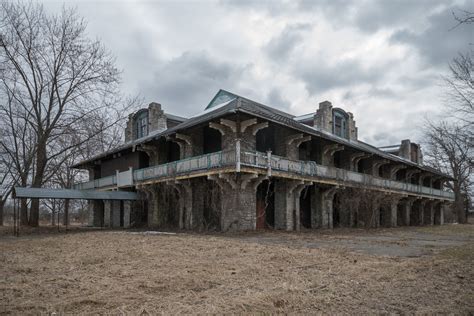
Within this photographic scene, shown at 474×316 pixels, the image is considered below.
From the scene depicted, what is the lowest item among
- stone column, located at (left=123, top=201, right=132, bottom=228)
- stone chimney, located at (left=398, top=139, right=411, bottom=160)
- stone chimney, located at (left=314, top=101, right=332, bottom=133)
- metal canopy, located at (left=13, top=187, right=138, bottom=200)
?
stone column, located at (left=123, top=201, right=132, bottom=228)

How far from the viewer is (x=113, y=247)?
12688 millimetres

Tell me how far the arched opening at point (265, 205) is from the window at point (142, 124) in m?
13.2

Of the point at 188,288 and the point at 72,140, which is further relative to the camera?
the point at 72,140

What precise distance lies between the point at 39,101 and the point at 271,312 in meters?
27.4

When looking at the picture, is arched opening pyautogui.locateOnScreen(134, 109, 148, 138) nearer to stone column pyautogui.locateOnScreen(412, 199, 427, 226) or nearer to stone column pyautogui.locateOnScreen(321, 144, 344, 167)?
stone column pyautogui.locateOnScreen(321, 144, 344, 167)

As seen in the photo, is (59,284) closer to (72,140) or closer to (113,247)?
(113,247)

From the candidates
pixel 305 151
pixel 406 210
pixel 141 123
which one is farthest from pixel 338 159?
pixel 141 123

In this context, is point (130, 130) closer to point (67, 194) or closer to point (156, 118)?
point (156, 118)

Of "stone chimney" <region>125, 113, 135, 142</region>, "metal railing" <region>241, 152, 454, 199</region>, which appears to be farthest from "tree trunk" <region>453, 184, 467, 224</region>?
"stone chimney" <region>125, 113, 135, 142</region>

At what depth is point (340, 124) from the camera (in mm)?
31797

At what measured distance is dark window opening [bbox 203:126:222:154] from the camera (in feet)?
78.7

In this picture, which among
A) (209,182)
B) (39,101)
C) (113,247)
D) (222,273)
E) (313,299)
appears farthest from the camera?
(39,101)

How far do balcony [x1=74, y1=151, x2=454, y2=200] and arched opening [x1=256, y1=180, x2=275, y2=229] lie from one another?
2.51m

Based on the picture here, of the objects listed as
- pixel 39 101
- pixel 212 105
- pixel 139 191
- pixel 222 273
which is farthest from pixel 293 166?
pixel 39 101
